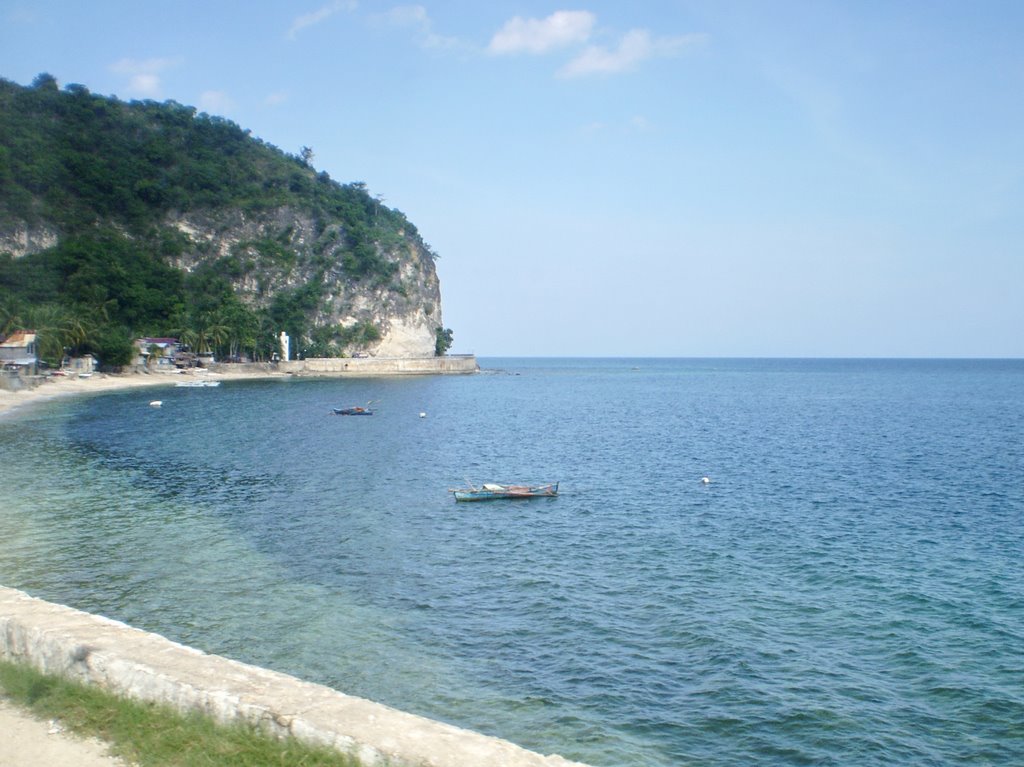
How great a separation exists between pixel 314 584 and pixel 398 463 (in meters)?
23.7

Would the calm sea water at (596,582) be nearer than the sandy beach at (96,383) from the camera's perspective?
Yes

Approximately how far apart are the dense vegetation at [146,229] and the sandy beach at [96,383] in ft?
17.6

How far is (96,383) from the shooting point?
294ft

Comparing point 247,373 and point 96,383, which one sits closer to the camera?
point 96,383

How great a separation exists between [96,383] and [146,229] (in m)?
58.6

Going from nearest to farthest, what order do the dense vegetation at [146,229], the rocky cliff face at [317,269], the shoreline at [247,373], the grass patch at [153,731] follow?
the grass patch at [153,731] < the shoreline at [247,373] < the dense vegetation at [146,229] < the rocky cliff face at [317,269]

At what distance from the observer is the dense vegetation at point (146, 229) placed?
113 meters

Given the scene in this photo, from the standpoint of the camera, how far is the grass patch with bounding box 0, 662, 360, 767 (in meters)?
7.24

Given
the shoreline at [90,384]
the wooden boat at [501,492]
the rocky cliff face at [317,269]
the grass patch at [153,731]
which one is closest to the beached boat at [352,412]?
the shoreline at [90,384]

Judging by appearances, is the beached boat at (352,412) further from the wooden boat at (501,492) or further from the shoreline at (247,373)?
the wooden boat at (501,492)

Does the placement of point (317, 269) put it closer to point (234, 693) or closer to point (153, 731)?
point (234, 693)

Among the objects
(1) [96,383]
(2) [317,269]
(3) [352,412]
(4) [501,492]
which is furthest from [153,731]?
(2) [317,269]

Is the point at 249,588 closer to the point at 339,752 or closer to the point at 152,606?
the point at 152,606

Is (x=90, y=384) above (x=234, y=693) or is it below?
below
